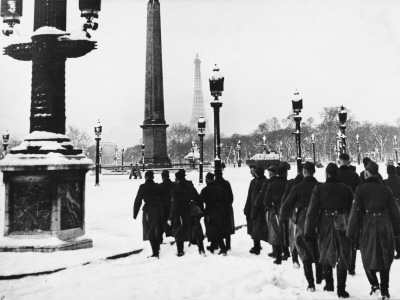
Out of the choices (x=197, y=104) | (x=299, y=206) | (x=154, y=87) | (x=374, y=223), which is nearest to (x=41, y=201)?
(x=299, y=206)

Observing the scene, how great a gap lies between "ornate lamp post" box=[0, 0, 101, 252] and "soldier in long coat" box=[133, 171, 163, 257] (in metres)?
1.07

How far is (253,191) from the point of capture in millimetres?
8070

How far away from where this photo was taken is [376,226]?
16.4 ft

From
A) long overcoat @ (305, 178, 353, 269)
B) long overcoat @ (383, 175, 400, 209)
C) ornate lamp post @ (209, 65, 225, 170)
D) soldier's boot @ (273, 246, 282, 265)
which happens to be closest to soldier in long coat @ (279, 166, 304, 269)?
soldier's boot @ (273, 246, 282, 265)

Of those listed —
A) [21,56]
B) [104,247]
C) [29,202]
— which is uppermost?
[21,56]

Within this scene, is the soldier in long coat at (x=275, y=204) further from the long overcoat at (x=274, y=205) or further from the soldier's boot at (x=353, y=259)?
the soldier's boot at (x=353, y=259)

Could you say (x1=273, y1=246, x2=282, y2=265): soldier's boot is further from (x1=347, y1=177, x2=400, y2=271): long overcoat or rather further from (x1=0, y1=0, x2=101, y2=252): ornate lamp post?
(x1=0, y1=0, x2=101, y2=252): ornate lamp post

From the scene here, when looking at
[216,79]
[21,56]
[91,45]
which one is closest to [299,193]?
[91,45]

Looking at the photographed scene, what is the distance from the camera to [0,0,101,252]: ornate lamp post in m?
7.71

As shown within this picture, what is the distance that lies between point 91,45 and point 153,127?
31.9 meters

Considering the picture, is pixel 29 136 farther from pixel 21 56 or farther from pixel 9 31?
pixel 9 31

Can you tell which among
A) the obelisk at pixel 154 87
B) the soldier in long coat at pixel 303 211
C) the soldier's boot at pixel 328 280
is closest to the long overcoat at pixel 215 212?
the soldier in long coat at pixel 303 211

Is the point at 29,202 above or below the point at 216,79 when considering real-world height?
below

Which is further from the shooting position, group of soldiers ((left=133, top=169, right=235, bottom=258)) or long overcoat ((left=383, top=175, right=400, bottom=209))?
long overcoat ((left=383, top=175, right=400, bottom=209))
